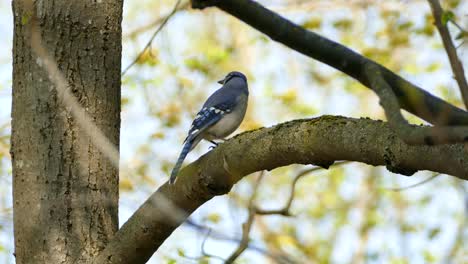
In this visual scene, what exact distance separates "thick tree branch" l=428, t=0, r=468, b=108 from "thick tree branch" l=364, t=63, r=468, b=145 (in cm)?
49

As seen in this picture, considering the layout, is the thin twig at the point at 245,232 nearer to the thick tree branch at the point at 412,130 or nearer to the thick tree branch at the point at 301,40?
the thick tree branch at the point at 301,40

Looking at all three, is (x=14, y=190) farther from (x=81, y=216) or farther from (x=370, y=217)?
(x=370, y=217)

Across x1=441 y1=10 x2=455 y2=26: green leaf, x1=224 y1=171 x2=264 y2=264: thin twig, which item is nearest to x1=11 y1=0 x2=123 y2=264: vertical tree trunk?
x1=224 y1=171 x2=264 y2=264: thin twig

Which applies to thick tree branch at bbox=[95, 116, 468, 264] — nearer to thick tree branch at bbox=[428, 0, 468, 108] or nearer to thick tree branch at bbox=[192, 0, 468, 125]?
thick tree branch at bbox=[428, 0, 468, 108]

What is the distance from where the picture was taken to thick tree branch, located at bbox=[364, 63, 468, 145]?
191cm

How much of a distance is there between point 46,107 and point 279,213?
1256 mm

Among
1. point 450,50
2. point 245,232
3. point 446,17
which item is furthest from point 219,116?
point 450,50

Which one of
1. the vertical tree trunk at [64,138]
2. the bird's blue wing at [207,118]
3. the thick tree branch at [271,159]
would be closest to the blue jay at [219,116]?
the bird's blue wing at [207,118]

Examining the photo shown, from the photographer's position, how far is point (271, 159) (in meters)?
3.05

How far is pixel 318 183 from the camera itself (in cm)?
1505

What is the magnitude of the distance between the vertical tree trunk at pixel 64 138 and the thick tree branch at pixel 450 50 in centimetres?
149

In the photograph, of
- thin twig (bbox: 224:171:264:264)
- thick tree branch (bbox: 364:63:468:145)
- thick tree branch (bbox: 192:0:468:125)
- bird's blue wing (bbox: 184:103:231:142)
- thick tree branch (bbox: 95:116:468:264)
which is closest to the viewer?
thick tree branch (bbox: 364:63:468:145)

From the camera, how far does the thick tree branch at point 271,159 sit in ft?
8.50

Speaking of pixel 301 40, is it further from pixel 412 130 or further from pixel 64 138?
pixel 412 130
